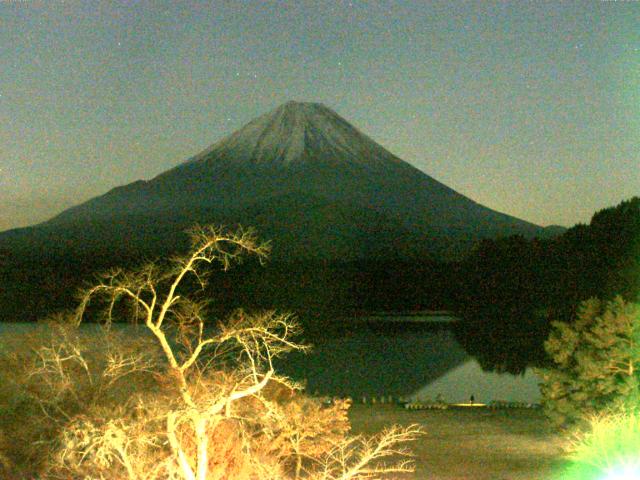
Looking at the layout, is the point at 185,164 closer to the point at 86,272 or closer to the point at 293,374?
the point at 86,272

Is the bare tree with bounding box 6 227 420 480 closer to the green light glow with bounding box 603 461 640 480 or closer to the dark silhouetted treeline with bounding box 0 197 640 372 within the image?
the green light glow with bounding box 603 461 640 480

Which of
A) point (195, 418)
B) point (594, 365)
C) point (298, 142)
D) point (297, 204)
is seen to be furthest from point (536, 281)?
point (298, 142)

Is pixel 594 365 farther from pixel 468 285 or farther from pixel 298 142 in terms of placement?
pixel 298 142

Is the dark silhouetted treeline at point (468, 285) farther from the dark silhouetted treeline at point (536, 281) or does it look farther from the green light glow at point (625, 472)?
the green light glow at point (625, 472)

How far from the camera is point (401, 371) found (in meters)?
30.0

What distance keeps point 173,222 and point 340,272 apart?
40.4 m

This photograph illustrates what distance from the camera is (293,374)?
27.7 m

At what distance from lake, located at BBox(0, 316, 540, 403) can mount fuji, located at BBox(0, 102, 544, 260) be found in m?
59.9

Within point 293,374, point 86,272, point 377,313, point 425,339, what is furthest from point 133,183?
point 293,374

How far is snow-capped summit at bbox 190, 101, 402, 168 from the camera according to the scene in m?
114

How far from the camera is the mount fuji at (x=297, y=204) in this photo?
338 feet

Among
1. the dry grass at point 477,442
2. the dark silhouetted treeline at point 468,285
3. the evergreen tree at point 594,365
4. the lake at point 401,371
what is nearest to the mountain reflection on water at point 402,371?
the lake at point 401,371

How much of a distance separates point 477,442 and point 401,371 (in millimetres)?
15880

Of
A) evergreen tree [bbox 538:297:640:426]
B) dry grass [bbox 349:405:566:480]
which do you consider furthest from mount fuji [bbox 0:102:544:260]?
evergreen tree [bbox 538:297:640:426]
